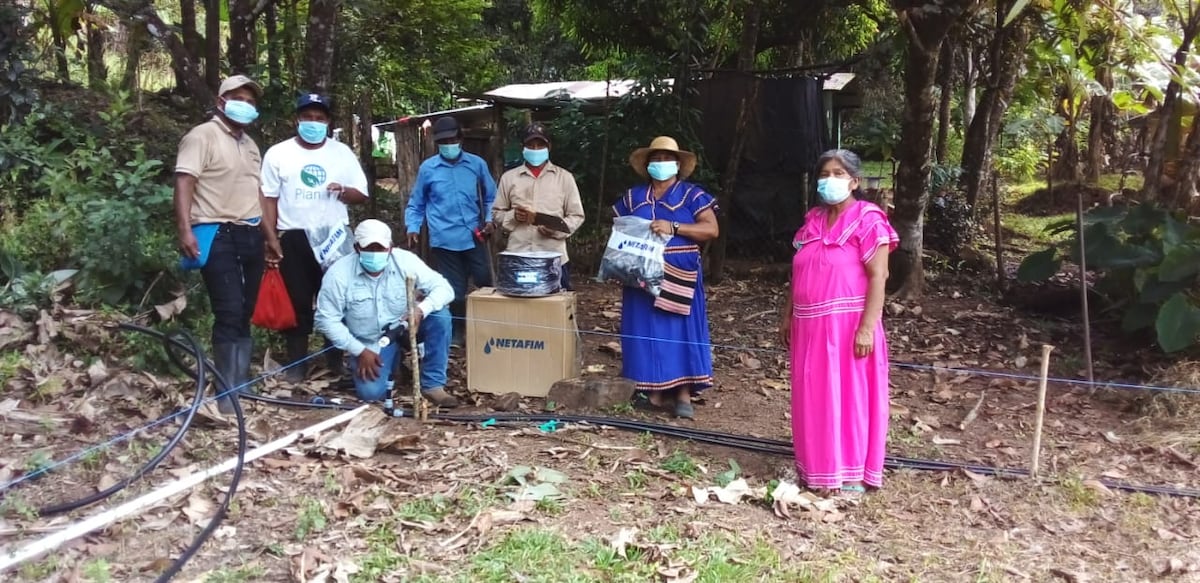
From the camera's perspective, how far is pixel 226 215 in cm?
495

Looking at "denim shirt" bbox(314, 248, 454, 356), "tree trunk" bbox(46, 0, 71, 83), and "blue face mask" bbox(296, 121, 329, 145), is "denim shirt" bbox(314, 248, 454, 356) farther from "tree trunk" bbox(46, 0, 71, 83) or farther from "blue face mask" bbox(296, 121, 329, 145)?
"tree trunk" bbox(46, 0, 71, 83)

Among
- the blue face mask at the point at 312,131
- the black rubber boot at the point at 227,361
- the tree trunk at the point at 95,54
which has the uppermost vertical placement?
the tree trunk at the point at 95,54

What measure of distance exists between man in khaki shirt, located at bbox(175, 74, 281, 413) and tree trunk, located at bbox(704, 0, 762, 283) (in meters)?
5.05

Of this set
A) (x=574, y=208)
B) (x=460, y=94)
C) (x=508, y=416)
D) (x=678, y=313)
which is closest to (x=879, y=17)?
(x=460, y=94)

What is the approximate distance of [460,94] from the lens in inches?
434

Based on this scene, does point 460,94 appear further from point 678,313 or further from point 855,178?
point 855,178

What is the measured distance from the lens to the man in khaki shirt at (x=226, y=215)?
4773 millimetres

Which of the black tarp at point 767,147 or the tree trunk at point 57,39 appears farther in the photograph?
the black tarp at point 767,147

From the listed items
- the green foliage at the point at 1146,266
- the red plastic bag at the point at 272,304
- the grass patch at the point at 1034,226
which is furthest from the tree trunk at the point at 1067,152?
the red plastic bag at the point at 272,304

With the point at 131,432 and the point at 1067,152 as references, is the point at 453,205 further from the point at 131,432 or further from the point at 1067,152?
the point at 1067,152

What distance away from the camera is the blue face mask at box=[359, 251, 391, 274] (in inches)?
199

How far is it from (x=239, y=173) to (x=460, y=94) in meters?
6.30

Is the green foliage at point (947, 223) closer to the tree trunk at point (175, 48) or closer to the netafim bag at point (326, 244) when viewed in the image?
the netafim bag at point (326, 244)

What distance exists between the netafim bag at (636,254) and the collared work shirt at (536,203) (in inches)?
34.4
